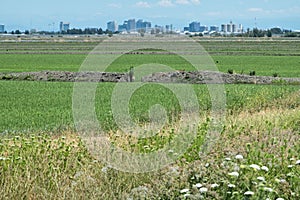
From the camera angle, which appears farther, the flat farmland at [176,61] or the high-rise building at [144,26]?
the flat farmland at [176,61]

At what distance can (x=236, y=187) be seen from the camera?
6453 mm

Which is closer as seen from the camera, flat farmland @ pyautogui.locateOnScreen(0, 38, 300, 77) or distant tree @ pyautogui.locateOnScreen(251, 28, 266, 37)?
flat farmland @ pyautogui.locateOnScreen(0, 38, 300, 77)

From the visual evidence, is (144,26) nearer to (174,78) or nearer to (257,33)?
(174,78)

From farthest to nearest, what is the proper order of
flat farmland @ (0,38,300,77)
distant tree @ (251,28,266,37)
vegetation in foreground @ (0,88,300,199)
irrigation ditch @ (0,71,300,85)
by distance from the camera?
1. distant tree @ (251,28,266,37)
2. flat farmland @ (0,38,300,77)
3. irrigation ditch @ (0,71,300,85)
4. vegetation in foreground @ (0,88,300,199)

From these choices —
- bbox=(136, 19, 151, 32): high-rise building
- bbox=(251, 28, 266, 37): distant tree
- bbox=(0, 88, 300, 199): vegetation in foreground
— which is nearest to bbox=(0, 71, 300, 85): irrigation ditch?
bbox=(136, 19, 151, 32): high-rise building

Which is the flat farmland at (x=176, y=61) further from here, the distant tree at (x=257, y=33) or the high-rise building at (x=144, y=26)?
the distant tree at (x=257, y=33)

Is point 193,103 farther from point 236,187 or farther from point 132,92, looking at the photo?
point 236,187

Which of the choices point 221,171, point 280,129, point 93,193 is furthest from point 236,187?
point 280,129

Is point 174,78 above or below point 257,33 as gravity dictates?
above

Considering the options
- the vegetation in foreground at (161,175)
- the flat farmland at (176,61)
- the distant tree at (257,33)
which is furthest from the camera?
the distant tree at (257,33)

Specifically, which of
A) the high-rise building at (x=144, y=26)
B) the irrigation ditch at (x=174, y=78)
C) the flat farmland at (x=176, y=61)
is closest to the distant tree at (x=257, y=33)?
the high-rise building at (x=144, y=26)

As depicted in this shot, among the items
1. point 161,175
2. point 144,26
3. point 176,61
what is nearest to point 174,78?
point 161,175

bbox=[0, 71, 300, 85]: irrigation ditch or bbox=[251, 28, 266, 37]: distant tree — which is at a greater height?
bbox=[0, 71, 300, 85]: irrigation ditch

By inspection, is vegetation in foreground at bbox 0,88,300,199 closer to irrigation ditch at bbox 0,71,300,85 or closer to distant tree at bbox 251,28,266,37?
irrigation ditch at bbox 0,71,300,85
